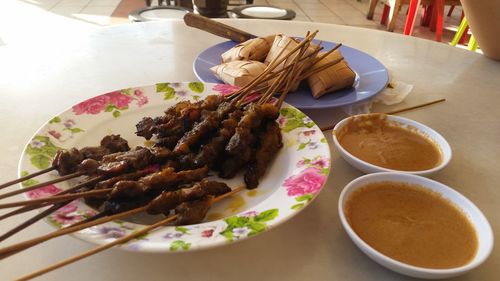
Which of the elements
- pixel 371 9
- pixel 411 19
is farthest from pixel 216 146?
pixel 371 9

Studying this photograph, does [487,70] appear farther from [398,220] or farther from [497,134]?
[398,220]

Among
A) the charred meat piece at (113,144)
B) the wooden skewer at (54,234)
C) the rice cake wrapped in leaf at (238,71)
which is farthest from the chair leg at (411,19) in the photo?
the wooden skewer at (54,234)

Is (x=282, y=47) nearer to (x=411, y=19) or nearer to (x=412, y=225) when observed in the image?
(x=412, y=225)

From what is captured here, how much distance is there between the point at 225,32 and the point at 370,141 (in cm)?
96

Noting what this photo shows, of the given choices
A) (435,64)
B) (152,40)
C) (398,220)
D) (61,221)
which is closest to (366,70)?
(435,64)

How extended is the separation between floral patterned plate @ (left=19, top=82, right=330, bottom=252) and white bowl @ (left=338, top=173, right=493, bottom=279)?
0.34ft

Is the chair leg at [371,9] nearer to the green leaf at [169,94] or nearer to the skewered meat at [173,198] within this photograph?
the green leaf at [169,94]

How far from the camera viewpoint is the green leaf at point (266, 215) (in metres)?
0.83

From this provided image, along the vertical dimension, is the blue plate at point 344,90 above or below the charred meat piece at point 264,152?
above

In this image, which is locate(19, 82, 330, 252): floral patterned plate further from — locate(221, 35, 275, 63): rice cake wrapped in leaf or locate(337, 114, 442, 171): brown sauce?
locate(221, 35, 275, 63): rice cake wrapped in leaf

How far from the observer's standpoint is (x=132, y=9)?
638 centimetres

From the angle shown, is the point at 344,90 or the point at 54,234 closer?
the point at 54,234

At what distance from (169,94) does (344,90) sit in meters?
0.68

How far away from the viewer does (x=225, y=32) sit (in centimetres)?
187
